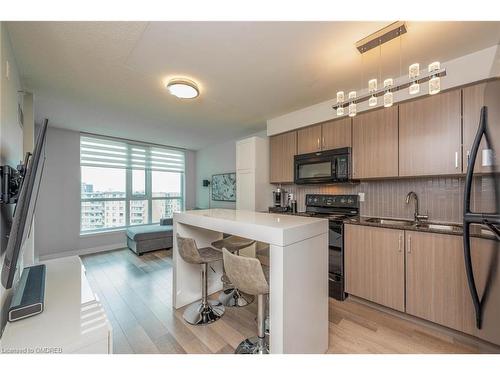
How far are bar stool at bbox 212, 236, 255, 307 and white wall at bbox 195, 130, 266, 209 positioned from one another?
262 centimetres

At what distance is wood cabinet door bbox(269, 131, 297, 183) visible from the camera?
11.0 ft

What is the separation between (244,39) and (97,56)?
4.37 feet

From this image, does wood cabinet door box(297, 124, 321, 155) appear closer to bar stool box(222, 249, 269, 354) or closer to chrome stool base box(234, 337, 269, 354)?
bar stool box(222, 249, 269, 354)

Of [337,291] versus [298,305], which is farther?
[337,291]

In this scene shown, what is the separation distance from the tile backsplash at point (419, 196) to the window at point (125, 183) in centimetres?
439

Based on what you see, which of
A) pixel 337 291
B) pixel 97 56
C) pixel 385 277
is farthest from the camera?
pixel 337 291

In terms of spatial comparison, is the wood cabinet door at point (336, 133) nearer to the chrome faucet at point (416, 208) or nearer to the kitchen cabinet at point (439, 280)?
the chrome faucet at point (416, 208)

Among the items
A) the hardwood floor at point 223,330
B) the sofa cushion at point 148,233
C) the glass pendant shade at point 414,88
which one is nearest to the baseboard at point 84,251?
the sofa cushion at point 148,233

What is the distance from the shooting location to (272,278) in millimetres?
1297

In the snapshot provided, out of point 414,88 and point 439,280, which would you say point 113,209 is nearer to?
point 414,88

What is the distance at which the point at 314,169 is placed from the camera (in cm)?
304
